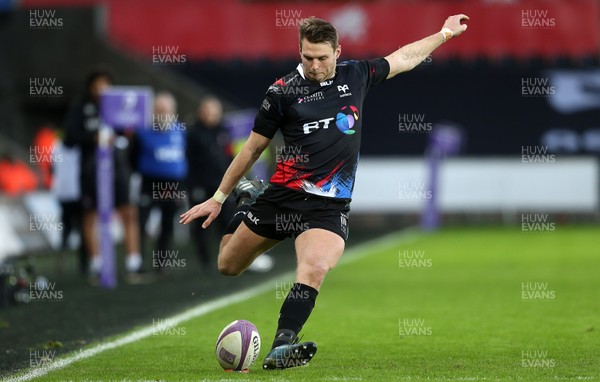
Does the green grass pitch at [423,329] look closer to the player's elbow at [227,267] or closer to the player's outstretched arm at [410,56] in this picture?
the player's elbow at [227,267]

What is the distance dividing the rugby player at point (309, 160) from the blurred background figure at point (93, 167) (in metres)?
7.22

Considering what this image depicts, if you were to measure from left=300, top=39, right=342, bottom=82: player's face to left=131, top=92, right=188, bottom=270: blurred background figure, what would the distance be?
7904mm

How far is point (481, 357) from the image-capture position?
27.1 ft

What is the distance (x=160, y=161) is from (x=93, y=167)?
87cm

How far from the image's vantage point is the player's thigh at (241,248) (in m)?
8.28

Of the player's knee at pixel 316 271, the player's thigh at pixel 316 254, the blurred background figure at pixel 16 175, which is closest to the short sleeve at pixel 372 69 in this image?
the player's thigh at pixel 316 254

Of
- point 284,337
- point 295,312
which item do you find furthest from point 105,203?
point 284,337

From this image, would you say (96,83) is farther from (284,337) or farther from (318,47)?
(284,337)

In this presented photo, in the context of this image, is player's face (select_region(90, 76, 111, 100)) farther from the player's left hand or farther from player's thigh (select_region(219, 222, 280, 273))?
player's thigh (select_region(219, 222, 280, 273))

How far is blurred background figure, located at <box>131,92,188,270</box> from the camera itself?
52.0 ft

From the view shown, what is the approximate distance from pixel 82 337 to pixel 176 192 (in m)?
6.23

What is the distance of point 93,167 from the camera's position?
50.7ft

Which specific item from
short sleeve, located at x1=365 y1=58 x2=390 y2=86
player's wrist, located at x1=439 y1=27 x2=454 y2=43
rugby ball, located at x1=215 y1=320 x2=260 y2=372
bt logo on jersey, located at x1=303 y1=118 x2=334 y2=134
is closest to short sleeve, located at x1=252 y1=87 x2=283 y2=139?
bt logo on jersey, located at x1=303 y1=118 x2=334 y2=134

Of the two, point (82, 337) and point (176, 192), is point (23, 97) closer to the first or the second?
point (176, 192)
